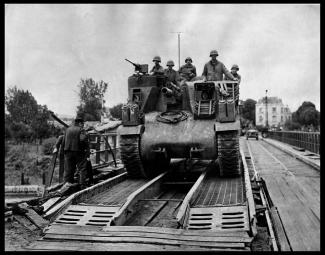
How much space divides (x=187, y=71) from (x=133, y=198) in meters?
5.04

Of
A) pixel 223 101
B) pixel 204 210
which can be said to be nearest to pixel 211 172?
pixel 223 101

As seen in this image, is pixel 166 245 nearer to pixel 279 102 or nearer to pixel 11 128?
pixel 11 128

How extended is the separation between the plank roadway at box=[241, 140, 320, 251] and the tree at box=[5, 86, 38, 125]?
3600cm

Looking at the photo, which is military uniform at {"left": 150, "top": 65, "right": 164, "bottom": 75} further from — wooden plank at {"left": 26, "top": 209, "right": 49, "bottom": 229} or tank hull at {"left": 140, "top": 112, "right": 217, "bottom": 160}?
wooden plank at {"left": 26, "top": 209, "right": 49, "bottom": 229}

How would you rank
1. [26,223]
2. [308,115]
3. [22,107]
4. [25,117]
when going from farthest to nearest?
[308,115] < [22,107] < [25,117] < [26,223]

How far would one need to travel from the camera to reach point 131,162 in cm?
882

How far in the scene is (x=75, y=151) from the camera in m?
7.98

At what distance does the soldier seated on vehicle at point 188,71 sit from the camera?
1058 centimetres

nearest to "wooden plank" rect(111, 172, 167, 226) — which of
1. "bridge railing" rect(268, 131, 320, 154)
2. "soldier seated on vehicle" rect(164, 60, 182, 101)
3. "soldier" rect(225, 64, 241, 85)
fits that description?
"soldier seated on vehicle" rect(164, 60, 182, 101)

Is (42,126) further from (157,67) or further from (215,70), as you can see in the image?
(215,70)

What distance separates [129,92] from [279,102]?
83.0m

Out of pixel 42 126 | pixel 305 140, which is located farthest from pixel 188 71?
pixel 42 126

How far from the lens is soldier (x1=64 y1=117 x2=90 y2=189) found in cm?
789
